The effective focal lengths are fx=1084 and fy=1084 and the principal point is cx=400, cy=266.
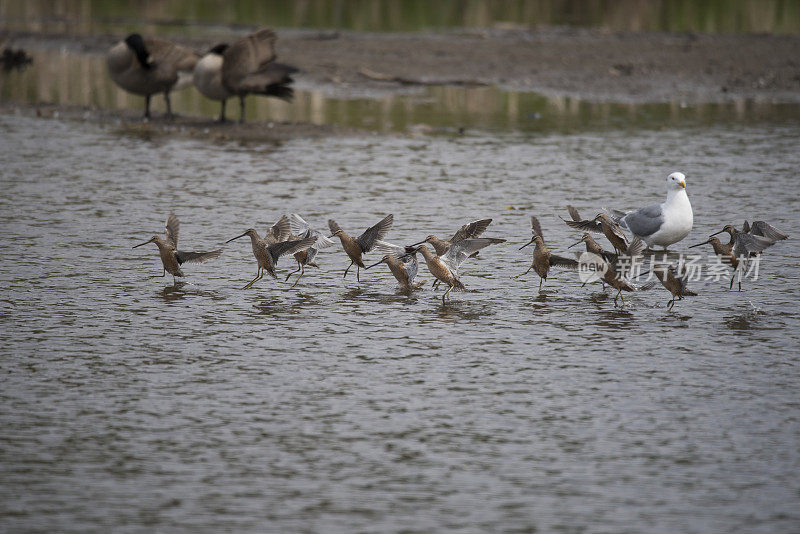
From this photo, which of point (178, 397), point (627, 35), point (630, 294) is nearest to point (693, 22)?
point (627, 35)

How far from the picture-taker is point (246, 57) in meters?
18.7

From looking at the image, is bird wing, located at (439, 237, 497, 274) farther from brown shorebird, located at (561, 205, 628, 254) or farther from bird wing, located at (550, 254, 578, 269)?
brown shorebird, located at (561, 205, 628, 254)

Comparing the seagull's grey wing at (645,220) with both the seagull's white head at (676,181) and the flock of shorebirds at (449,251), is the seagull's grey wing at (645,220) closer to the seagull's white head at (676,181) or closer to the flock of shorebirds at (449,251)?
the seagull's white head at (676,181)

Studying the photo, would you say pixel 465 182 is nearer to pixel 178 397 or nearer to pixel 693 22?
pixel 178 397

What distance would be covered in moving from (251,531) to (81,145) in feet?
41.7

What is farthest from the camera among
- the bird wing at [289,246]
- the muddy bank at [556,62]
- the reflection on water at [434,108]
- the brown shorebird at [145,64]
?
the muddy bank at [556,62]

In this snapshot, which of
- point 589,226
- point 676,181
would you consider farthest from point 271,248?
point 676,181

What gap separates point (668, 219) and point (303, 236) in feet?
11.5

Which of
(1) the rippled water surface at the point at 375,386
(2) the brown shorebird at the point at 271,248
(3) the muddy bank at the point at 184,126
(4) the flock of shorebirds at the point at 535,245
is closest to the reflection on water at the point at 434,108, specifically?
(3) the muddy bank at the point at 184,126

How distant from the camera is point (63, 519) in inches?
207

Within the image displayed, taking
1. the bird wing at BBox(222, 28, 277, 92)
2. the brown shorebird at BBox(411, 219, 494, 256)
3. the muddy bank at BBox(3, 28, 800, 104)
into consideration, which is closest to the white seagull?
the brown shorebird at BBox(411, 219, 494, 256)

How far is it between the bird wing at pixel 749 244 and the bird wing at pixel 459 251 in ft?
7.12

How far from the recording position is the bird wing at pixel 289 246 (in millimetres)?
9141

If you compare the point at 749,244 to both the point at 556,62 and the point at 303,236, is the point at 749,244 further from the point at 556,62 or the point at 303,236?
the point at 556,62
